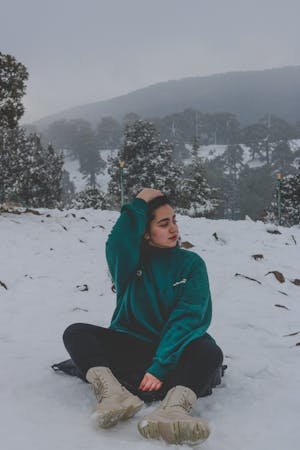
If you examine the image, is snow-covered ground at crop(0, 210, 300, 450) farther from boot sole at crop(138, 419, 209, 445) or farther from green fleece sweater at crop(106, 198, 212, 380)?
green fleece sweater at crop(106, 198, 212, 380)

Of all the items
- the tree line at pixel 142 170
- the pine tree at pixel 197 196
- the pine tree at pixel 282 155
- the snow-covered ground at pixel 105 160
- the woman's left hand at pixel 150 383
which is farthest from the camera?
the snow-covered ground at pixel 105 160

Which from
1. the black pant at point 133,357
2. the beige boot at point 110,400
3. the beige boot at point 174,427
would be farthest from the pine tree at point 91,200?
the beige boot at point 174,427

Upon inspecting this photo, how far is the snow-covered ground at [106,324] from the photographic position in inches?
96.3

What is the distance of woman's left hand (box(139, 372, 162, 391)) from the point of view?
2713 millimetres

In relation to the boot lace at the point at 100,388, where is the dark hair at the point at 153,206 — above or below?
above

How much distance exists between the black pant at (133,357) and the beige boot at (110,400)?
6.3 inches

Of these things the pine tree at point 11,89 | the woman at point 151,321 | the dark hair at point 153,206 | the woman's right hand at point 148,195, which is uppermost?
the pine tree at point 11,89

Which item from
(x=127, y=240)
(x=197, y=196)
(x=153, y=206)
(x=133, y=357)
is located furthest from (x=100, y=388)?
(x=197, y=196)

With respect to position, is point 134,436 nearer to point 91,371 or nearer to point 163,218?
point 91,371

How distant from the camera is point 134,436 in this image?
2.36 metres

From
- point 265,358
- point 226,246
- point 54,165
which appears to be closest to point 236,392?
point 265,358

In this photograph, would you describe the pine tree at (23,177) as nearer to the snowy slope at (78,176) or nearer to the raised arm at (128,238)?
the raised arm at (128,238)

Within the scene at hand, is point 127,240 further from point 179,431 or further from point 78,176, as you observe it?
point 78,176

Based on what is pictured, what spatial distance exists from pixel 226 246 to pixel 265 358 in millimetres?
6322
